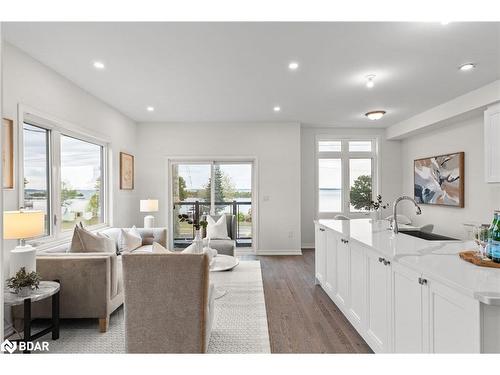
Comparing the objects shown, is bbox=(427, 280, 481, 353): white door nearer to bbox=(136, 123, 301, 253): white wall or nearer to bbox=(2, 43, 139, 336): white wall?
bbox=(2, 43, 139, 336): white wall

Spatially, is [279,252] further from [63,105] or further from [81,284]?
[63,105]

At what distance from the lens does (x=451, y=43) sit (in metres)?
2.59

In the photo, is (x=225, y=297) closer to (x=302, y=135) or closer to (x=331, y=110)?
(x=331, y=110)

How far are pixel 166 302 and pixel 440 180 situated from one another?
516 cm

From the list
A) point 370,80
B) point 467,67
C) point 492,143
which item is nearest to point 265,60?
point 370,80

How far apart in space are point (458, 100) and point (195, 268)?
4.51 metres

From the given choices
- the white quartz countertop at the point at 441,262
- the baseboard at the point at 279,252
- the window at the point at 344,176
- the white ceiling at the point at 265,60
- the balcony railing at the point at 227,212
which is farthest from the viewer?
the window at the point at 344,176

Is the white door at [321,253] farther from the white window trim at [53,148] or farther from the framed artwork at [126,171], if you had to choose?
the framed artwork at [126,171]

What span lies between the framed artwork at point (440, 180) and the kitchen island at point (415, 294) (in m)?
2.96

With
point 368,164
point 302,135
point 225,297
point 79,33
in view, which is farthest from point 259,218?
point 79,33

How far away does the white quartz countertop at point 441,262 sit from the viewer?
111cm

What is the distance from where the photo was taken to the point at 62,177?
3525 millimetres

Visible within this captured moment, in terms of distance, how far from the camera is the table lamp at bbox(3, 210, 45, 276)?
7.06ft

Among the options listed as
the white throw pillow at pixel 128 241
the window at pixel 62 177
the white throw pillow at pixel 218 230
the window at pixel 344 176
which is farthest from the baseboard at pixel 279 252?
the window at pixel 62 177
